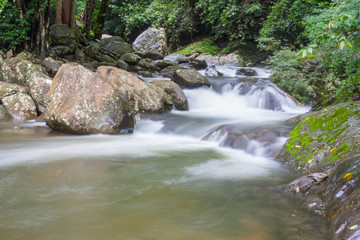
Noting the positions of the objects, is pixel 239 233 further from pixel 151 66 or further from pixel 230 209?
pixel 151 66

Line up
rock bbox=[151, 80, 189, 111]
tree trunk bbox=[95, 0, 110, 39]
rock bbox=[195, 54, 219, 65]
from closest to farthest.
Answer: rock bbox=[151, 80, 189, 111]
tree trunk bbox=[95, 0, 110, 39]
rock bbox=[195, 54, 219, 65]

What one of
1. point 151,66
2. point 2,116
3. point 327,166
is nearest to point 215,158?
point 327,166

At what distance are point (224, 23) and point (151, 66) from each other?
303 inches

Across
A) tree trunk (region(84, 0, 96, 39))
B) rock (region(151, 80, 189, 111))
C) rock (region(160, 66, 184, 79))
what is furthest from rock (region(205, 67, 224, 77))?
tree trunk (region(84, 0, 96, 39))

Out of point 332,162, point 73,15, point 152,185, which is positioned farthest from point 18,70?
point 332,162

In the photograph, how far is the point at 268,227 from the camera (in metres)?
2.72

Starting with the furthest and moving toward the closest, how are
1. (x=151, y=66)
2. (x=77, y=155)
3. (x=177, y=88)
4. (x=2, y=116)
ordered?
(x=151, y=66) < (x=177, y=88) < (x=2, y=116) < (x=77, y=155)

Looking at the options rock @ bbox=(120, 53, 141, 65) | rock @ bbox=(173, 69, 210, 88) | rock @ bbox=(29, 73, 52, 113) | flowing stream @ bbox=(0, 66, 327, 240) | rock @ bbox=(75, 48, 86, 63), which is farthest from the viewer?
rock @ bbox=(120, 53, 141, 65)

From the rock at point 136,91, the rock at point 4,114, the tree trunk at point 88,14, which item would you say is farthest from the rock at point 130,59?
the rock at point 4,114

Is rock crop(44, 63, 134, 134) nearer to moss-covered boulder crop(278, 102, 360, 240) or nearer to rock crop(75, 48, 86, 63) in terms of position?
moss-covered boulder crop(278, 102, 360, 240)

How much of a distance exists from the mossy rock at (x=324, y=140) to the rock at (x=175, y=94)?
16.6 ft

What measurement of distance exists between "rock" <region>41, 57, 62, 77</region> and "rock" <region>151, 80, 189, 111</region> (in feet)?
12.9

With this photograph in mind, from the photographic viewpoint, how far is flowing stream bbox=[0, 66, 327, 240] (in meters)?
2.70

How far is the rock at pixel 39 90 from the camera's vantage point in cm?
920
